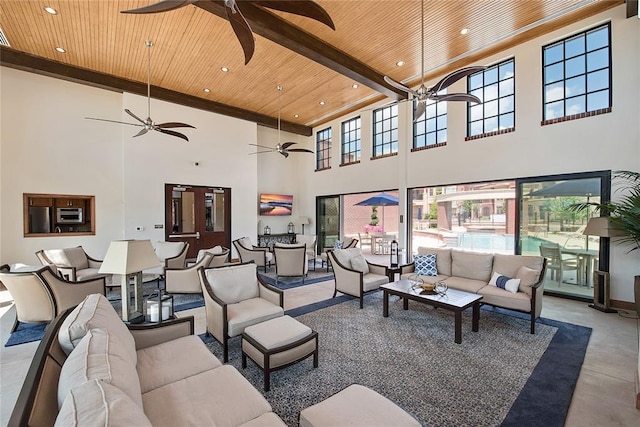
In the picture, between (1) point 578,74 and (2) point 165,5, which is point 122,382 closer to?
(2) point 165,5

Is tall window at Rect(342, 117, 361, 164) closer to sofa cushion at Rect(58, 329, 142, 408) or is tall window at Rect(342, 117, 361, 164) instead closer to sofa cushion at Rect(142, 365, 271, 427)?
sofa cushion at Rect(142, 365, 271, 427)

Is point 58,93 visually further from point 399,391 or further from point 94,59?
point 399,391

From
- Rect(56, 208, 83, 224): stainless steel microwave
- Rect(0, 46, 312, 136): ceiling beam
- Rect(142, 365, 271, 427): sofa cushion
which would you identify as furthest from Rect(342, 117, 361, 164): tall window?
Rect(142, 365, 271, 427): sofa cushion

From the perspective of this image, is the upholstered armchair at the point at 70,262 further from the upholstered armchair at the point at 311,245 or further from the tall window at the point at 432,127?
the tall window at the point at 432,127

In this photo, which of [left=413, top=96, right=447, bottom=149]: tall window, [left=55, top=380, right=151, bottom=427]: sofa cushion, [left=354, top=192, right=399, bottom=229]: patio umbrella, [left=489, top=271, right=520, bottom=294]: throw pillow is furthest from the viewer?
[left=354, top=192, right=399, bottom=229]: patio umbrella

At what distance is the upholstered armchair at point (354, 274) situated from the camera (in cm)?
461

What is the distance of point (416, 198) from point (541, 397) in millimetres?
5353

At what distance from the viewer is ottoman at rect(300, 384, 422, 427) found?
1.55 meters

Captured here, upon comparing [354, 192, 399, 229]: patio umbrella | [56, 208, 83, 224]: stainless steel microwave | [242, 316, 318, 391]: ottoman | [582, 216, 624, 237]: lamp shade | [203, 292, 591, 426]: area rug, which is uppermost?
[354, 192, 399, 229]: patio umbrella

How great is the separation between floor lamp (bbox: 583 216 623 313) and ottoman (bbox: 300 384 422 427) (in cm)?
462

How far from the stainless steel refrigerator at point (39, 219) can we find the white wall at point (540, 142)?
842 centimetres

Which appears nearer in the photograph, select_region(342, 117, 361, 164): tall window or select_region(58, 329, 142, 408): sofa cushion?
select_region(58, 329, 142, 408): sofa cushion

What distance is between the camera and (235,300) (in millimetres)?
3486

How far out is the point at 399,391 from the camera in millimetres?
2447
